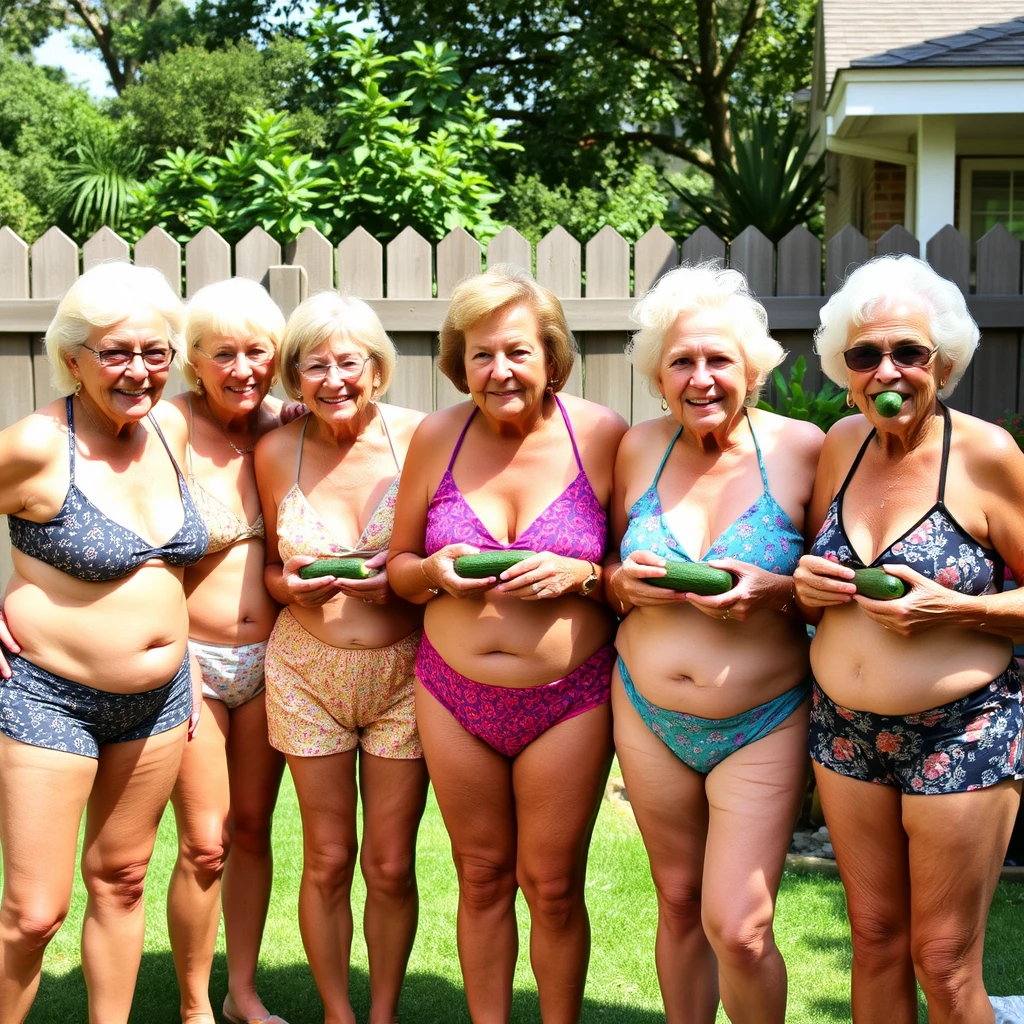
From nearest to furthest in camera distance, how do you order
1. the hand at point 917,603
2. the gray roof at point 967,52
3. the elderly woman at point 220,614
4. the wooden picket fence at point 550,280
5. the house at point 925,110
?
1. the hand at point 917,603
2. the elderly woman at point 220,614
3. the wooden picket fence at point 550,280
4. the gray roof at point 967,52
5. the house at point 925,110

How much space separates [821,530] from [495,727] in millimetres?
1072

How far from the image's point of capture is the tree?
20406mm

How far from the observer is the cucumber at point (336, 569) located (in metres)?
3.50

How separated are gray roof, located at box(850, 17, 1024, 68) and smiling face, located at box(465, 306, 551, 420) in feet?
27.8

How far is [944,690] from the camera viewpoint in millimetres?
2844

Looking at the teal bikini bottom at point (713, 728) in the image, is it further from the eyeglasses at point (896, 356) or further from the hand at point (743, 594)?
the eyeglasses at point (896, 356)

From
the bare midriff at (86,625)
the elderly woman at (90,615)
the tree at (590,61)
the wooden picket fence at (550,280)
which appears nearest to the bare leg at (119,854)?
the elderly woman at (90,615)

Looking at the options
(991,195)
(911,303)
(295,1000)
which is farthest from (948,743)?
(991,195)

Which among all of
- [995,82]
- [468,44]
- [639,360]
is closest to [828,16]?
[995,82]

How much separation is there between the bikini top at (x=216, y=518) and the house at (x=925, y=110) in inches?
336

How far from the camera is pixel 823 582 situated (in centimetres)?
288

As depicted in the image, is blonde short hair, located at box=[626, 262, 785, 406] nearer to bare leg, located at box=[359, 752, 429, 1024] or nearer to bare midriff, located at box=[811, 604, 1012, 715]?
bare midriff, located at box=[811, 604, 1012, 715]

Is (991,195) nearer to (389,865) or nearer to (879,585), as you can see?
(879,585)

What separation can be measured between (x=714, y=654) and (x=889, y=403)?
2.62ft
